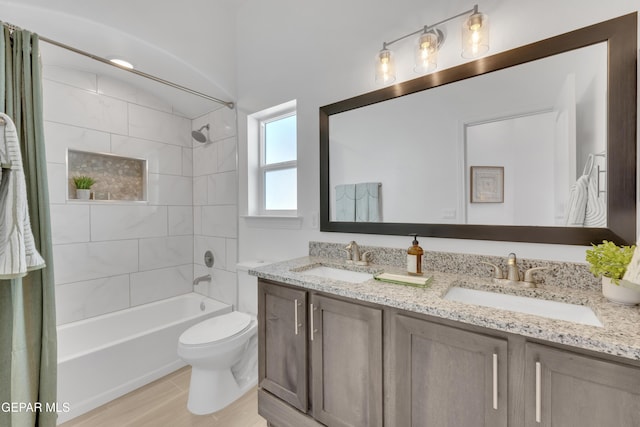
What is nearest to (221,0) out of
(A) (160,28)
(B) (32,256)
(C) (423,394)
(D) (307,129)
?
(A) (160,28)

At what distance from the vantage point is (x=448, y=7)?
1.38 meters

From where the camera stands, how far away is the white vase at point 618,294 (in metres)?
0.89

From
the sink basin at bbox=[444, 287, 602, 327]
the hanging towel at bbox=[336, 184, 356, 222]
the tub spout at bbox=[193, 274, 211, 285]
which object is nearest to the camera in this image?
the sink basin at bbox=[444, 287, 602, 327]

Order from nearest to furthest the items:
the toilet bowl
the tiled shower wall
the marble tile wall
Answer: the toilet bowl, the tiled shower wall, the marble tile wall

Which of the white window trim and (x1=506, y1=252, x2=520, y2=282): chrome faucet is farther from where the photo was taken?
the white window trim

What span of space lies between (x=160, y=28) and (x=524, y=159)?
243 cm

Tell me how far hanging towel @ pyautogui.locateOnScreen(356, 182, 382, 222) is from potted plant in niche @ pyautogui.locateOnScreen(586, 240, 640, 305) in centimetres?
96

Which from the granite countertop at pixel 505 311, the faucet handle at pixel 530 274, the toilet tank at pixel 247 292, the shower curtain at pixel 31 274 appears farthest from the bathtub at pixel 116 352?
the faucet handle at pixel 530 274

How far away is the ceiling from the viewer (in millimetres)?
1584

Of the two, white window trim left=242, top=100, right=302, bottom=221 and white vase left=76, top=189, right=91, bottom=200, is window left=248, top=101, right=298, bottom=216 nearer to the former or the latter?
white window trim left=242, top=100, right=302, bottom=221

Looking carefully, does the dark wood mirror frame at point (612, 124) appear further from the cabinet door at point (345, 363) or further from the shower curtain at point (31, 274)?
the shower curtain at point (31, 274)

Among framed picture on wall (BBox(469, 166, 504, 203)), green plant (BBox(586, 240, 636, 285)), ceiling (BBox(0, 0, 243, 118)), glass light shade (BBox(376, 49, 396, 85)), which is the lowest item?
green plant (BBox(586, 240, 636, 285))

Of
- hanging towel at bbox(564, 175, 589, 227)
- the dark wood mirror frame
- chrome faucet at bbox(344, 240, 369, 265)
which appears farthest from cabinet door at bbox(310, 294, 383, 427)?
hanging towel at bbox(564, 175, 589, 227)

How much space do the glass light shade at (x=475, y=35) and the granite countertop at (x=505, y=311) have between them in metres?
1.09
